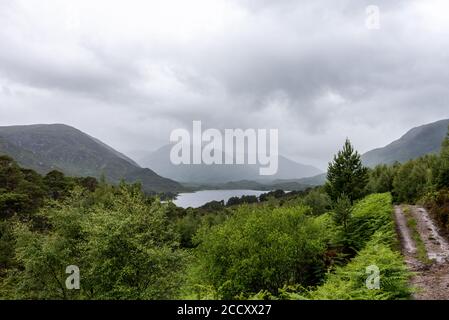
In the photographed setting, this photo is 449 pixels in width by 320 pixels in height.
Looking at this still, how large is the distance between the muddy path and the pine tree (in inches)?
212

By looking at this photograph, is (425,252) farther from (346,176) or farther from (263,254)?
(346,176)

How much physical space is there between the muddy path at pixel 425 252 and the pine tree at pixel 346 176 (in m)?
5.39

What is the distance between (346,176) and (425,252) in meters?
17.5

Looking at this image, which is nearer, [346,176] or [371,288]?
[371,288]

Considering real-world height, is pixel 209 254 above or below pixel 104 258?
below

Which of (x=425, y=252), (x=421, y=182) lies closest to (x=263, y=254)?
(x=425, y=252)

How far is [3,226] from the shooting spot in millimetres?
54875

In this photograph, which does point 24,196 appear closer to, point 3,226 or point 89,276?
point 3,226

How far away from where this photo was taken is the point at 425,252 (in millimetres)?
25797

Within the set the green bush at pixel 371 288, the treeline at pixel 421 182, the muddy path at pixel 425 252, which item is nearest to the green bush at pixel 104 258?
the green bush at pixel 371 288

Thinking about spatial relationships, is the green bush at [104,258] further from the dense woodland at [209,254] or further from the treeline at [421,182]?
the treeline at [421,182]
